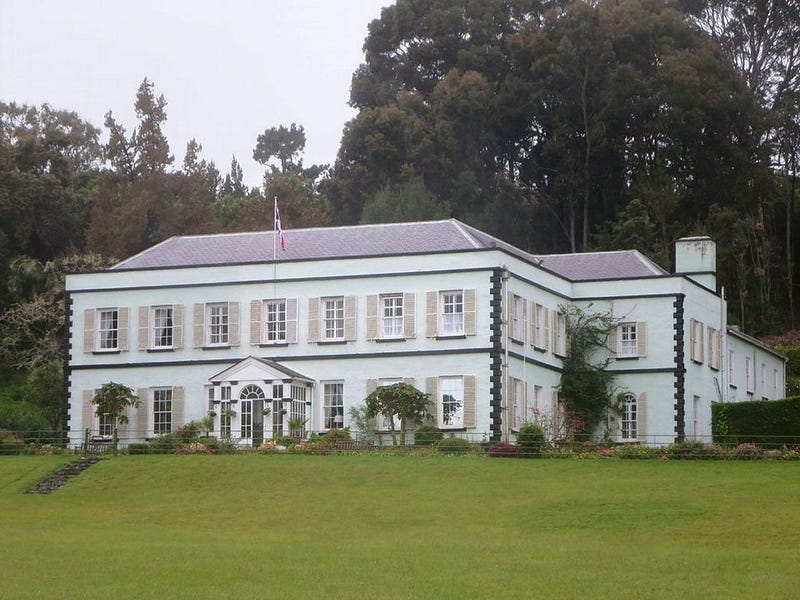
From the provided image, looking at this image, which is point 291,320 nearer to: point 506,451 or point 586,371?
point 586,371

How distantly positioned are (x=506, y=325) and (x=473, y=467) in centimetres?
928

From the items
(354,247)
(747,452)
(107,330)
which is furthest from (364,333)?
(747,452)

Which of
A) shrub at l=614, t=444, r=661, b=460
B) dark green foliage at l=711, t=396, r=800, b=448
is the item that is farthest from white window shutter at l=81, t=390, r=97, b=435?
dark green foliage at l=711, t=396, r=800, b=448

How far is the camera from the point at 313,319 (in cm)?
5294

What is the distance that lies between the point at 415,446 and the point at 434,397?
4.21 meters

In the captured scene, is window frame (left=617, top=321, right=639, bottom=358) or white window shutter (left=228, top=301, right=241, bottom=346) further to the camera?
window frame (left=617, top=321, right=639, bottom=358)

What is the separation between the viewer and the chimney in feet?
198

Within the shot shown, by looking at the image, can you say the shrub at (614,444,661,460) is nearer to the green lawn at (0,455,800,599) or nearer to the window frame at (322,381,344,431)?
the green lawn at (0,455,800,599)

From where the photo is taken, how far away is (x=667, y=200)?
246 ft

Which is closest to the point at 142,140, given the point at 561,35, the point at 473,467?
the point at 561,35

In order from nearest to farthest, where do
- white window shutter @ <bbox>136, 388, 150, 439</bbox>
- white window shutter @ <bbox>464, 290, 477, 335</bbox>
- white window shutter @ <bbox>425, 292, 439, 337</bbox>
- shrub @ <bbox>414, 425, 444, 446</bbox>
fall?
shrub @ <bbox>414, 425, 444, 446</bbox> → white window shutter @ <bbox>464, 290, 477, 335</bbox> → white window shutter @ <bbox>425, 292, 439, 337</bbox> → white window shutter @ <bbox>136, 388, 150, 439</bbox>

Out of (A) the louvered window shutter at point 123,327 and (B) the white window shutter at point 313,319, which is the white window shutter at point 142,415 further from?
(B) the white window shutter at point 313,319

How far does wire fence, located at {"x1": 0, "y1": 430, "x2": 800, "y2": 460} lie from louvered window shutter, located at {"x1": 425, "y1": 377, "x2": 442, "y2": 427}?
0.64 m

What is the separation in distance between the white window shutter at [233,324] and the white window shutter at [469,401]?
27.5 ft
